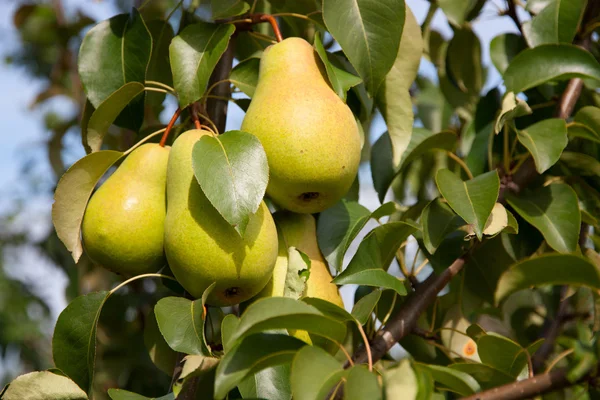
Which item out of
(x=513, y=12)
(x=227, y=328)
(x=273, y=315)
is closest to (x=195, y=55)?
(x=227, y=328)

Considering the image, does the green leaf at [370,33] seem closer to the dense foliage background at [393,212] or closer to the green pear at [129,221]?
the dense foliage background at [393,212]

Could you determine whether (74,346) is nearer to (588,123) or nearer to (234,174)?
(234,174)

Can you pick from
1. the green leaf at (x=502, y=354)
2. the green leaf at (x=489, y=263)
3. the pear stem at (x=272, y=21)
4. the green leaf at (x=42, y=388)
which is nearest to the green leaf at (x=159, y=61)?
the pear stem at (x=272, y=21)

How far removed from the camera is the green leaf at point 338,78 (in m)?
1.16

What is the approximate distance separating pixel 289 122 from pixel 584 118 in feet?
2.09

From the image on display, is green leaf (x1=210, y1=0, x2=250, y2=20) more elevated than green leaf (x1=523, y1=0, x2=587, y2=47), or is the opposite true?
green leaf (x1=210, y1=0, x2=250, y2=20)

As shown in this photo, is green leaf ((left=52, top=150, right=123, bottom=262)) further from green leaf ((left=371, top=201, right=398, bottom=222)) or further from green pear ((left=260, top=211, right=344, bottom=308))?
green leaf ((left=371, top=201, right=398, bottom=222))

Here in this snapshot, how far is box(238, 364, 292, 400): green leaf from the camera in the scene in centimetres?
103

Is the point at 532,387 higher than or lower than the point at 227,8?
lower

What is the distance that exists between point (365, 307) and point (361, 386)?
0.27m

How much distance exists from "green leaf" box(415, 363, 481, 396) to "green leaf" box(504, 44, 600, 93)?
0.72 m

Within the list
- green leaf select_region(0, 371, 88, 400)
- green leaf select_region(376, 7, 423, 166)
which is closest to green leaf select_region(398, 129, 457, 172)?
green leaf select_region(376, 7, 423, 166)

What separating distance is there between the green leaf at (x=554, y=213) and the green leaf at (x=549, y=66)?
21cm

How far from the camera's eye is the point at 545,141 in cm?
130
